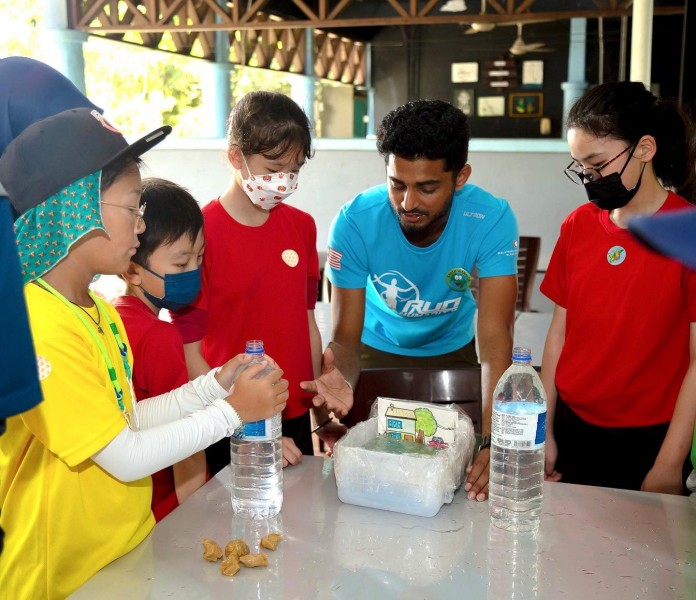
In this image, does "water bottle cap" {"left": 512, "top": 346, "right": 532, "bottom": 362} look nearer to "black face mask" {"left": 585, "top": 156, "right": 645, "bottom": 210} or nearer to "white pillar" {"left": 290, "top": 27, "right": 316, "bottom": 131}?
"black face mask" {"left": 585, "top": 156, "right": 645, "bottom": 210}

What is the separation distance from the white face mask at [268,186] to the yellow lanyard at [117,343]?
60 cm

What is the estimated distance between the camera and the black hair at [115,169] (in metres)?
1.19

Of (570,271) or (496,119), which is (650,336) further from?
(496,119)

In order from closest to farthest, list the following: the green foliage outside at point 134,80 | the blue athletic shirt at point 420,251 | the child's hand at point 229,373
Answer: the child's hand at point 229,373
the blue athletic shirt at point 420,251
the green foliage outside at point 134,80

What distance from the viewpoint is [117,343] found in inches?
52.4

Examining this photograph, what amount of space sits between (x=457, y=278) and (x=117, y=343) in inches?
41.4

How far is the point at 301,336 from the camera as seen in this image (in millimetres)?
1986

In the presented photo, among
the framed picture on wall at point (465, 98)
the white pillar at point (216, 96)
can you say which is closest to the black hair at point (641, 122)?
the white pillar at point (216, 96)

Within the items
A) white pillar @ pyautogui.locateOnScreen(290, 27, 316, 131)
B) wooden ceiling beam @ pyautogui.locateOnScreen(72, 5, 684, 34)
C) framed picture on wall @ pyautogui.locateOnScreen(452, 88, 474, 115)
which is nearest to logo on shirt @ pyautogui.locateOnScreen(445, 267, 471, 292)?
wooden ceiling beam @ pyautogui.locateOnScreen(72, 5, 684, 34)

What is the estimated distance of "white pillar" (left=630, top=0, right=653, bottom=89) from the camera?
298 centimetres

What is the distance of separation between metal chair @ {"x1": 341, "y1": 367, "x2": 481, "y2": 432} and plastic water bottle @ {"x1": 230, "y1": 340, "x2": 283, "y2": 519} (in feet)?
1.73

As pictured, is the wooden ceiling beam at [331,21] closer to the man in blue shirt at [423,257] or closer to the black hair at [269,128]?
the man in blue shirt at [423,257]

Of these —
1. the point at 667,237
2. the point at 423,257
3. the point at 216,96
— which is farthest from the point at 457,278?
the point at 216,96

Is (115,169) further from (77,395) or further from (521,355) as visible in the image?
(521,355)
